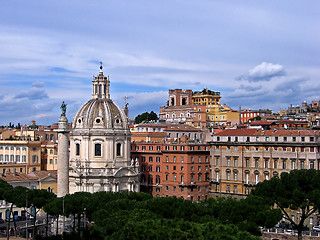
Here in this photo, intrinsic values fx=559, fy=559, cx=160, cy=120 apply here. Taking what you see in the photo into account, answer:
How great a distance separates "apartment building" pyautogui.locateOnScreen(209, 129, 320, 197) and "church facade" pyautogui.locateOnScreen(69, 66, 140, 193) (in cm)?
1431

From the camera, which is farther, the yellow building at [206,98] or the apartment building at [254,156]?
the yellow building at [206,98]

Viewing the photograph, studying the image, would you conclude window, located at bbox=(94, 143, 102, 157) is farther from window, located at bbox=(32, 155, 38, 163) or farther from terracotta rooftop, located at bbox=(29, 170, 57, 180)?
window, located at bbox=(32, 155, 38, 163)

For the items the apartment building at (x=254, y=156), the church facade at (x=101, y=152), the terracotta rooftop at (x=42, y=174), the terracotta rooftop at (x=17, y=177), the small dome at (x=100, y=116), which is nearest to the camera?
the apartment building at (x=254, y=156)

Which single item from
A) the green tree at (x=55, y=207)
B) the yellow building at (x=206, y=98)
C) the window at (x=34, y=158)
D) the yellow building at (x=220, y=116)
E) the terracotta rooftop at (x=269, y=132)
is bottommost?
the green tree at (x=55, y=207)

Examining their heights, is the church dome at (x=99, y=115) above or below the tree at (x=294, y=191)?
above

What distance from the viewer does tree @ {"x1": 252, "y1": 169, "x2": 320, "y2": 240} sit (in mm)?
63156

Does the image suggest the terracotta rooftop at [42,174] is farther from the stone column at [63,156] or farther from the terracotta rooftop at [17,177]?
the stone column at [63,156]

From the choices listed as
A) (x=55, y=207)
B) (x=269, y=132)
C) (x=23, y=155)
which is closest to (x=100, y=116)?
(x=23, y=155)

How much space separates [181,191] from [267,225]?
130 ft

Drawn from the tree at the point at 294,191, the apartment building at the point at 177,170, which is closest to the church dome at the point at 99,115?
the apartment building at the point at 177,170

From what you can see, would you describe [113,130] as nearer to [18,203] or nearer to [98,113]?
[98,113]

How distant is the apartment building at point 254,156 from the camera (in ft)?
259

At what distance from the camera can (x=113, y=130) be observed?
9112 centimetres

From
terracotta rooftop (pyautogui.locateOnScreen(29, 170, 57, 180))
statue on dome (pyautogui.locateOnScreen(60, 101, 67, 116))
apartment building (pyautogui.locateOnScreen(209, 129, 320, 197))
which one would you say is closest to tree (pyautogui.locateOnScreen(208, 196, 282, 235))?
statue on dome (pyautogui.locateOnScreen(60, 101, 67, 116))
